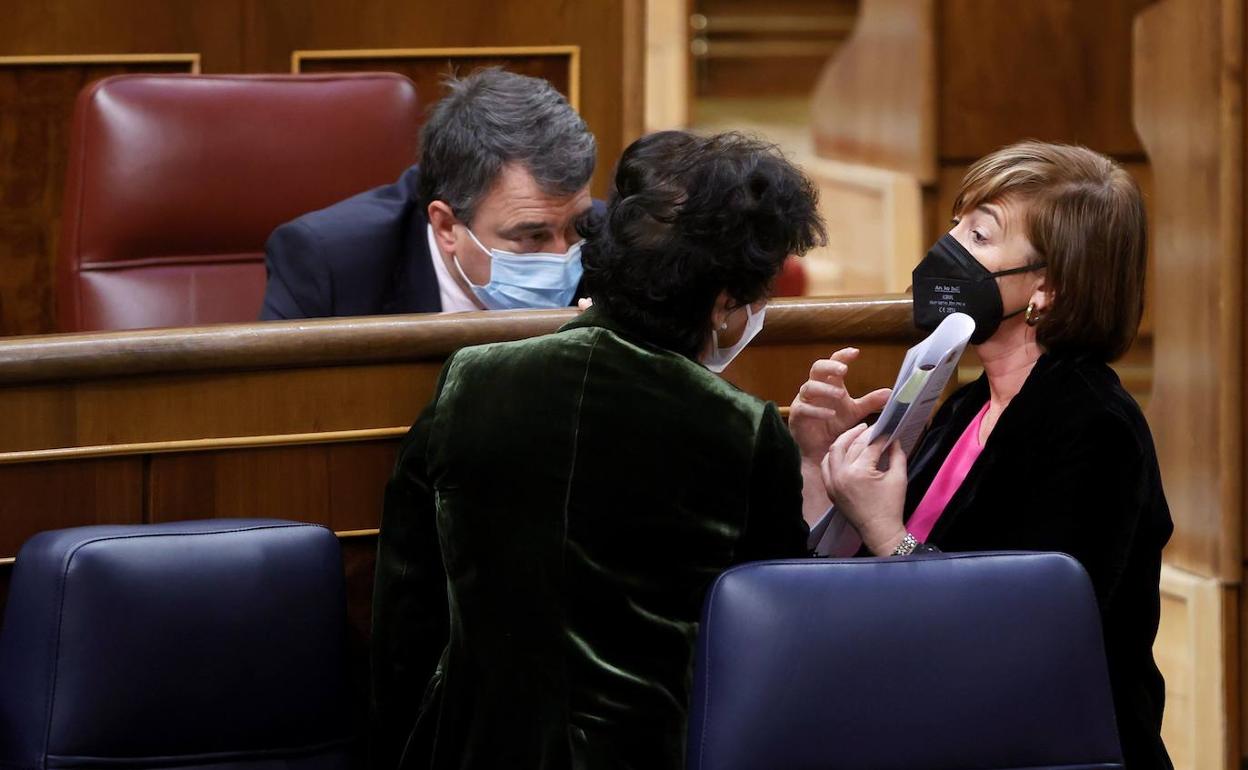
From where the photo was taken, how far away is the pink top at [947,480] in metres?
1.62

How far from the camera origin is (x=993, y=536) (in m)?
1.54

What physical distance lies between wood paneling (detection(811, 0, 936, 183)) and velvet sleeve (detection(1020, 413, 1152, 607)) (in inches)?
89.3

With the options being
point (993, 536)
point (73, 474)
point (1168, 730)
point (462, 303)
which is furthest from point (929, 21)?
point (73, 474)

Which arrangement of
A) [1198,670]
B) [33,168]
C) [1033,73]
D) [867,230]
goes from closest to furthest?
[33,168]
[1198,670]
[1033,73]
[867,230]

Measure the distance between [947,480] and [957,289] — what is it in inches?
7.5

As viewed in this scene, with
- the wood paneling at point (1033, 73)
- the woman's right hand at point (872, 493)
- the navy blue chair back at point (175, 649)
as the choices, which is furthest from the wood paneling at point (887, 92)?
the navy blue chair back at point (175, 649)

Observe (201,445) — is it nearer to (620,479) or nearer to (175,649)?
(175,649)

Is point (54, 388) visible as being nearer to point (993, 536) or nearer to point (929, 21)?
point (993, 536)

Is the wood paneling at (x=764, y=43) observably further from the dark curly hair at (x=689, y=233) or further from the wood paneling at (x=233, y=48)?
the dark curly hair at (x=689, y=233)

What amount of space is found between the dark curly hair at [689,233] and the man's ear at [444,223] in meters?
0.78

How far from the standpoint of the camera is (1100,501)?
4.90 feet

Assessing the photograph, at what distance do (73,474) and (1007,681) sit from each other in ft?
2.85

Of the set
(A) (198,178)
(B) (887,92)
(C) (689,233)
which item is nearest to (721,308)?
(C) (689,233)

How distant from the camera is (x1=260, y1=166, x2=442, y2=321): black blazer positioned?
223cm
